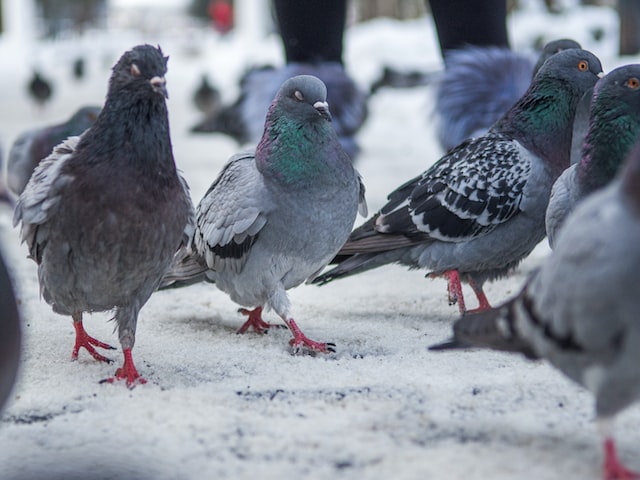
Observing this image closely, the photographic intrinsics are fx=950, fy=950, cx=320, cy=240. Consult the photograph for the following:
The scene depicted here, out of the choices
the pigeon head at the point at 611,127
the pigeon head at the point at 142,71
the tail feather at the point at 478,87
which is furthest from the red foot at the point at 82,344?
the tail feather at the point at 478,87

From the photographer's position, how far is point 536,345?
188 cm

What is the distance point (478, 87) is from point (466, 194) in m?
1.59

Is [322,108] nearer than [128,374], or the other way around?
[128,374]

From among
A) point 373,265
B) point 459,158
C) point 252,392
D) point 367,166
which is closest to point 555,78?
point 459,158

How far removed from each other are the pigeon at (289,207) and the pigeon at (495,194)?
0.34m

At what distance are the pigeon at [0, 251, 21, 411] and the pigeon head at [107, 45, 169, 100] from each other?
87cm

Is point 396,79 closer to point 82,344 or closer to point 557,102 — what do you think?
point 557,102

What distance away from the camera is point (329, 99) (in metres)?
5.61

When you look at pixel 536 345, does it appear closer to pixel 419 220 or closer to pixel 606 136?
pixel 606 136

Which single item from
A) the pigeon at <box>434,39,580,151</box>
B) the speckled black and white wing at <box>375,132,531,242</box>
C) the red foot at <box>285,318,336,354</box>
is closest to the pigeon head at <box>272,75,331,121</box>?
the speckled black and white wing at <box>375,132,531,242</box>

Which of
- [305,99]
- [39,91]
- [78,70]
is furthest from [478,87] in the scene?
[78,70]

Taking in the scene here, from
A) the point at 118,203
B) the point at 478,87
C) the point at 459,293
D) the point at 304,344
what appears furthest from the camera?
the point at 478,87

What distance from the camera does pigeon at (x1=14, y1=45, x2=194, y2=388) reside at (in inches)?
96.3

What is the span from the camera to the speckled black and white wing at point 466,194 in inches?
125
